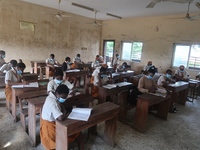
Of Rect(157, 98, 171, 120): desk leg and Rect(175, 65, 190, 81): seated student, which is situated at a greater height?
Rect(175, 65, 190, 81): seated student

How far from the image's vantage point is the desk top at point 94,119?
66.0 inches

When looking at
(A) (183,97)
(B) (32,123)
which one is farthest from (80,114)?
(A) (183,97)

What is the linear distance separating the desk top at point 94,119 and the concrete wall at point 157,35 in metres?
5.56

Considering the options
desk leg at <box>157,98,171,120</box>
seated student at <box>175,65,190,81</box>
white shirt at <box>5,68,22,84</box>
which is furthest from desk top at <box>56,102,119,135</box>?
seated student at <box>175,65,190,81</box>

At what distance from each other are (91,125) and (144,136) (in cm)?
139

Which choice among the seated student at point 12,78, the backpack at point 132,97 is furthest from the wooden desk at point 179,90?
the seated student at point 12,78

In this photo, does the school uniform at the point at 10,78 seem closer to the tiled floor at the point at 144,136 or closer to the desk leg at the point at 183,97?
the tiled floor at the point at 144,136

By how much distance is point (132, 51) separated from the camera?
828 centimetres

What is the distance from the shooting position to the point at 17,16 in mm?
6039

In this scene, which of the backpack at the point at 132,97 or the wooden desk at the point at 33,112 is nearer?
the wooden desk at the point at 33,112

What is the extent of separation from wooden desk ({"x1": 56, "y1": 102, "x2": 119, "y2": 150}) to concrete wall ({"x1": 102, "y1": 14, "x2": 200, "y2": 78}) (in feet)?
17.9

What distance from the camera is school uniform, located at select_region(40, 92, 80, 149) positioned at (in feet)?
5.69

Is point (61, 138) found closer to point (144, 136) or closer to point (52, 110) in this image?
point (52, 110)

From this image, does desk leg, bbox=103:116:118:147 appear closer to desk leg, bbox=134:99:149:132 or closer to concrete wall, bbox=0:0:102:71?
desk leg, bbox=134:99:149:132
